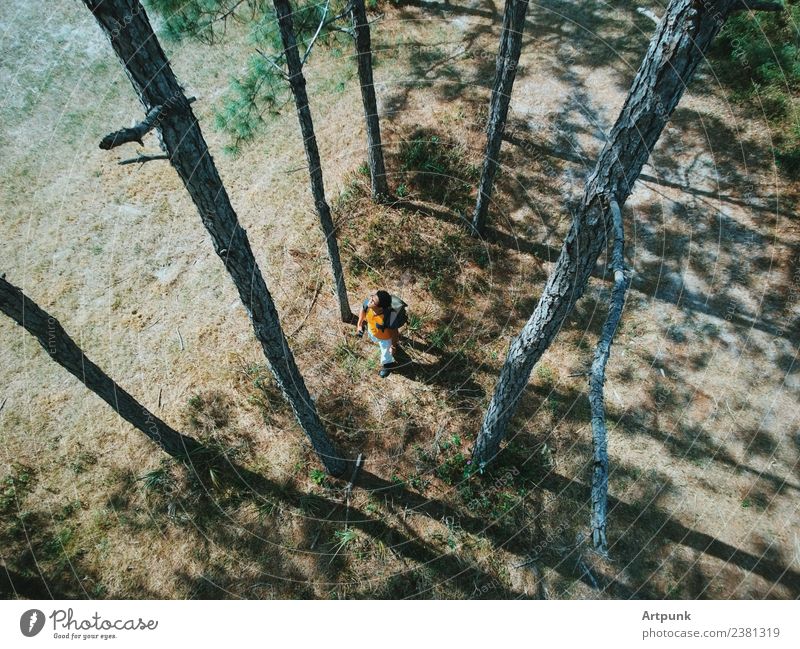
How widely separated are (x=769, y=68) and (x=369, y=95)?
29.7 ft

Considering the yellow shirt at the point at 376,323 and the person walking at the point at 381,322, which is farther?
the yellow shirt at the point at 376,323

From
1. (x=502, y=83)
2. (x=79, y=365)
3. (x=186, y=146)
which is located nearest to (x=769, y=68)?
(x=502, y=83)

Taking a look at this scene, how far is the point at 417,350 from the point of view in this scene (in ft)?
27.4

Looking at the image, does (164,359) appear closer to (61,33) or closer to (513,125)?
(513,125)

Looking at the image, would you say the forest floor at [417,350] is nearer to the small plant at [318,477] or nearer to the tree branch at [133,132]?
the small plant at [318,477]

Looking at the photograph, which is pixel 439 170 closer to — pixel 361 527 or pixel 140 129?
pixel 361 527

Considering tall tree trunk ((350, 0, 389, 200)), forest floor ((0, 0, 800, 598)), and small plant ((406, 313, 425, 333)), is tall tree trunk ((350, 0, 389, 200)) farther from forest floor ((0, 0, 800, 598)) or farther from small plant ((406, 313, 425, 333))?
small plant ((406, 313, 425, 333))

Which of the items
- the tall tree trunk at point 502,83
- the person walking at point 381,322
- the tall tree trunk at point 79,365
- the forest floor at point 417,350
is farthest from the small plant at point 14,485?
the tall tree trunk at point 502,83

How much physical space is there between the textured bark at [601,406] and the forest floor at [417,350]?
308 centimetres

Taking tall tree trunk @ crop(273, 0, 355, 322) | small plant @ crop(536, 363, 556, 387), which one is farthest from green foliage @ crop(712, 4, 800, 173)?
tall tree trunk @ crop(273, 0, 355, 322)

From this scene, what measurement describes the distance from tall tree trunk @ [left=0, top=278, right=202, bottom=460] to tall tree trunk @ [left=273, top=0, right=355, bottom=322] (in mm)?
3586

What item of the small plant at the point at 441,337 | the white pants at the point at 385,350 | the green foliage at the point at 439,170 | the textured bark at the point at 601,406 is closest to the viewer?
the textured bark at the point at 601,406

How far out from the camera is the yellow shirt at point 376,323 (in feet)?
23.8

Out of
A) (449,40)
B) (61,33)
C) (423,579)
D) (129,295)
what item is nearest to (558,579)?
(423,579)
